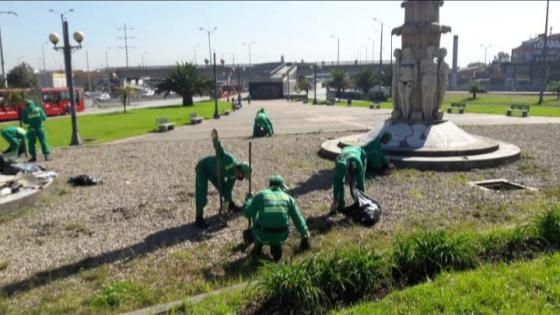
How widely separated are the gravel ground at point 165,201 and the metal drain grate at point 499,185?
0.33 m

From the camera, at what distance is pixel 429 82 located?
1322 cm

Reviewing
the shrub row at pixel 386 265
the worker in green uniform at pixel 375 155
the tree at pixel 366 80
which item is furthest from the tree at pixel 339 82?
the shrub row at pixel 386 265

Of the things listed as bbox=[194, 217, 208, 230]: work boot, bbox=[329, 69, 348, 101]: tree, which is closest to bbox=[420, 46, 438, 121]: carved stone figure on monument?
bbox=[194, 217, 208, 230]: work boot

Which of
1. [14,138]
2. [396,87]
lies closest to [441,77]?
[396,87]

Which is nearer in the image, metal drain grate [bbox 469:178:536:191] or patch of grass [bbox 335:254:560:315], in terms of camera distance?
patch of grass [bbox 335:254:560:315]

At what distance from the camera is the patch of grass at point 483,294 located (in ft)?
13.0

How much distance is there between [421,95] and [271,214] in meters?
9.28

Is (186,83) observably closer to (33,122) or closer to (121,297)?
(33,122)

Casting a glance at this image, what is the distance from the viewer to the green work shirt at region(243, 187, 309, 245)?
17.9ft

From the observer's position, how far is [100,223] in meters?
7.56

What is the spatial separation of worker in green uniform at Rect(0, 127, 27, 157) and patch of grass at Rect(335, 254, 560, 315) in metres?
12.7

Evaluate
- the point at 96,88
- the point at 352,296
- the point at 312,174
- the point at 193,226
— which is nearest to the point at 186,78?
the point at 312,174

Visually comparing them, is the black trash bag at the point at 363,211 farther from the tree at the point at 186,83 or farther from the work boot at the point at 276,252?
the tree at the point at 186,83

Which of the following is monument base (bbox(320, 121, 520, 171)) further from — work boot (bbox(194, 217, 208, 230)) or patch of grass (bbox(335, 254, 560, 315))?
patch of grass (bbox(335, 254, 560, 315))
